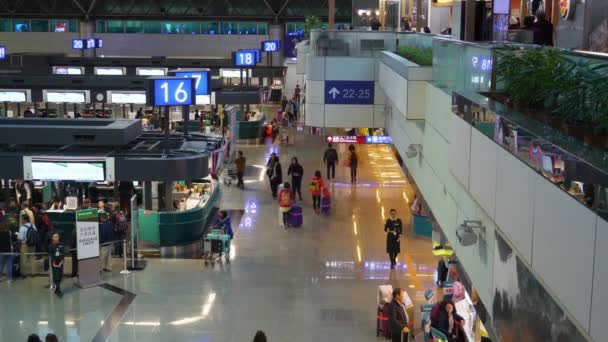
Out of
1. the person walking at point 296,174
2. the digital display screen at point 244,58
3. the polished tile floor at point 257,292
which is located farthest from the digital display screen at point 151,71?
the polished tile floor at point 257,292

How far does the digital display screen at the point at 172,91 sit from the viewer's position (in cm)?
1911

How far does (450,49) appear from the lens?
39.4 ft

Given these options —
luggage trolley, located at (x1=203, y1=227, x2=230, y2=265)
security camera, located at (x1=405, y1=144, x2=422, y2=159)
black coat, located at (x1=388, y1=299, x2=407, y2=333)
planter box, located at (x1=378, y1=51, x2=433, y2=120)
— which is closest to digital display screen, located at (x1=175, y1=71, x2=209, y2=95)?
luggage trolley, located at (x1=203, y1=227, x2=230, y2=265)

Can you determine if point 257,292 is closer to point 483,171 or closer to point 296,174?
point 483,171

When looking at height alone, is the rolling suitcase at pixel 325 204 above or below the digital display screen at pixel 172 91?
below

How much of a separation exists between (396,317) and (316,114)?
1173 centimetres

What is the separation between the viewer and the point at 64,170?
17.9m

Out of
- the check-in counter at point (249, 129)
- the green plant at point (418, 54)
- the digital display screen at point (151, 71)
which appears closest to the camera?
the green plant at point (418, 54)

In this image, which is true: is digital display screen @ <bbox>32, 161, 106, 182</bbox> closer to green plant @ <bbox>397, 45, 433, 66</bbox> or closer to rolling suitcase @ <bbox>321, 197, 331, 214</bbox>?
green plant @ <bbox>397, 45, 433, 66</bbox>

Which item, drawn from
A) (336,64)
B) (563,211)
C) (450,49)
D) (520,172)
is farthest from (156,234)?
(563,211)

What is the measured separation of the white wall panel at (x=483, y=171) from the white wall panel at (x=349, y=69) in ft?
48.8

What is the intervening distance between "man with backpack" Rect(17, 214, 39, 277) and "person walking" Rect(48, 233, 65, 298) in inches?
46.5

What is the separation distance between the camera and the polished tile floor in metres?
14.3

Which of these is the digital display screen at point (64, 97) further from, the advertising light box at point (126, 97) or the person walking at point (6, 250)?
the person walking at point (6, 250)
